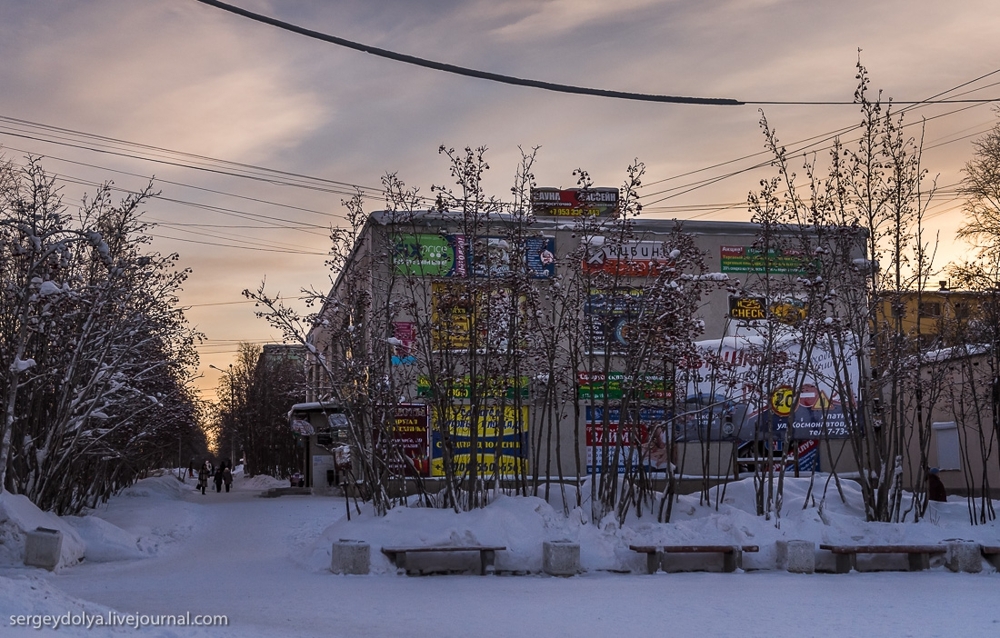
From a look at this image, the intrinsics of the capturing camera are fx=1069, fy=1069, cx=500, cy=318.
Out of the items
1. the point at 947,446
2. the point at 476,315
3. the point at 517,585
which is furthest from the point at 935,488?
the point at 517,585

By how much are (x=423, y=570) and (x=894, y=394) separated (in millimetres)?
10386

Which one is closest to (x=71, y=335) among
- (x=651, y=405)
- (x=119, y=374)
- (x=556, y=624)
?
(x=119, y=374)

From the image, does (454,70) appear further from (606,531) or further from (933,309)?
(933,309)

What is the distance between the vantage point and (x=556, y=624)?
11.2 m

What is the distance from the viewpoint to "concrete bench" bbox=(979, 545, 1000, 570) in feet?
54.1

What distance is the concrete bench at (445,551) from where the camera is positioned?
50.4 ft

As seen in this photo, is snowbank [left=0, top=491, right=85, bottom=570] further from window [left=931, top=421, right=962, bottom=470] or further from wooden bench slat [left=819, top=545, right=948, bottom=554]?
window [left=931, top=421, right=962, bottom=470]

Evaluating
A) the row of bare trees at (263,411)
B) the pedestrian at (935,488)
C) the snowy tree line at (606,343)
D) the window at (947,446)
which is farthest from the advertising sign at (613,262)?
the row of bare trees at (263,411)

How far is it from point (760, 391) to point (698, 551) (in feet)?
14.9

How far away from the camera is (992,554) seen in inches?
652

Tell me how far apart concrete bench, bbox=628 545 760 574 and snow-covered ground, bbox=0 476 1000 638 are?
0.33 m

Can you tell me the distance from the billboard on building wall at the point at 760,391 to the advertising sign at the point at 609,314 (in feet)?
5.30

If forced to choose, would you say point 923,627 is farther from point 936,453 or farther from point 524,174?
point 936,453

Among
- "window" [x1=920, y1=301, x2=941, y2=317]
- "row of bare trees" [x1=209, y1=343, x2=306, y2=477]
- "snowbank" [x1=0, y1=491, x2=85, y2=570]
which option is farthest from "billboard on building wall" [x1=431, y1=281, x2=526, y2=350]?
"row of bare trees" [x1=209, y1=343, x2=306, y2=477]
